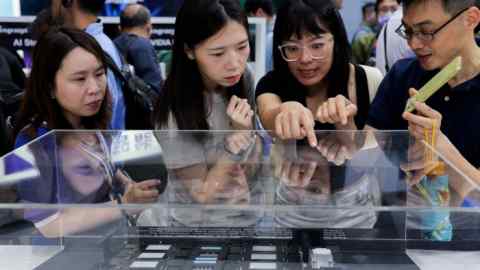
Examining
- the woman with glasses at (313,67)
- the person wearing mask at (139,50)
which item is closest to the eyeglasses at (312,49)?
the woman with glasses at (313,67)

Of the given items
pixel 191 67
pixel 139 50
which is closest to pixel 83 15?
pixel 139 50

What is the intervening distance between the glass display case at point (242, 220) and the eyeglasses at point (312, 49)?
19.2 inches

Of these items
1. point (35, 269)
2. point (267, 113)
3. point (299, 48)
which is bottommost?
point (35, 269)

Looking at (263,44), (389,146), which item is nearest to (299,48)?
(389,146)

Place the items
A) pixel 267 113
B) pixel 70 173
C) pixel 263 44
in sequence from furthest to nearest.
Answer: pixel 263 44 < pixel 267 113 < pixel 70 173

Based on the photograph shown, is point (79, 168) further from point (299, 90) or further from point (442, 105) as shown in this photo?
point (442, 105)

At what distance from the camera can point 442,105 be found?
1.18 metres

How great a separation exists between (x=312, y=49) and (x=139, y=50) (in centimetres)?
164

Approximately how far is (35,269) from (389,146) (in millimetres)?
641

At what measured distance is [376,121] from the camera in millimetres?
1262

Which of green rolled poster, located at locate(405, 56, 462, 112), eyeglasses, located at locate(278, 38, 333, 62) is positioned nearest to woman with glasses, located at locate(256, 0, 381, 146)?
eyeglasses, located at locate(278, 38, 333, 62)

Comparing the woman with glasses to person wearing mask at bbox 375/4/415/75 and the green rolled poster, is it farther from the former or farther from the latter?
person wearing mask at bbox 375/4/415/75

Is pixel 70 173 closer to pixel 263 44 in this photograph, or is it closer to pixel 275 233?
pixel 275 233

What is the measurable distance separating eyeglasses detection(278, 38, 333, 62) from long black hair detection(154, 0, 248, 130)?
129mm
